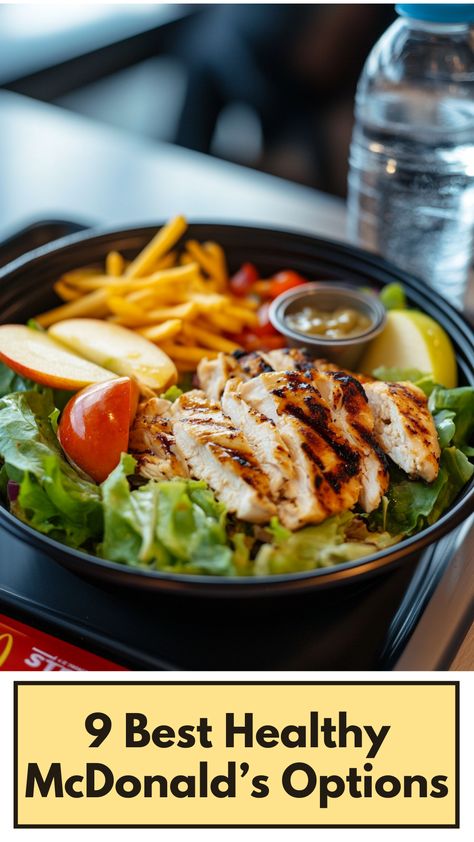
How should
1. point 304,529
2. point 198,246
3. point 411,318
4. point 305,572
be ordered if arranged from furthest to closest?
point 198,246, point 411,318, point 304,529, point 305,572

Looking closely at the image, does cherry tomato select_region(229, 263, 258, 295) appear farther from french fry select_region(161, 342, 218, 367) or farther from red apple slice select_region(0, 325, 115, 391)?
red apple slice select_region(0, 325, 115, 391)

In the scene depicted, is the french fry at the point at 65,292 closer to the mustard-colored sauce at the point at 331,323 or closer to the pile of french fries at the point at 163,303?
the pile of french fries at the point at 163,303

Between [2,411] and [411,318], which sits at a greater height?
[411,318]

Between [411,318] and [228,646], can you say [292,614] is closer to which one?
[228,646]

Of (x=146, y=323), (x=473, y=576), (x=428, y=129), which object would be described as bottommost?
(x=473, y=576)

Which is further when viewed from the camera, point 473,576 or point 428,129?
point 428,129

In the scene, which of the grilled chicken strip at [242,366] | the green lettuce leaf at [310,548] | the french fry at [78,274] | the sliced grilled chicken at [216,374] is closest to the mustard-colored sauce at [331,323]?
the grilled chicken strip at [242,366]

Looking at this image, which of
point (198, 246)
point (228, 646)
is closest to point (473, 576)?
point (228, 646)
